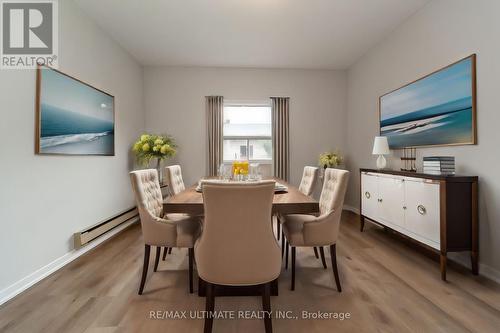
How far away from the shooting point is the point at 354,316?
64.3 inches

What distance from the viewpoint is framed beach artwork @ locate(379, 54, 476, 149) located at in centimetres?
230

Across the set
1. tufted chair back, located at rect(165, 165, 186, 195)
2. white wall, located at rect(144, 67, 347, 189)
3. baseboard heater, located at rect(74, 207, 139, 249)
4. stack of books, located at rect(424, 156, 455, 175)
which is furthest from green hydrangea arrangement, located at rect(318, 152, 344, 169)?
baseboard heater, located at rect(74, 207, 139, 249)

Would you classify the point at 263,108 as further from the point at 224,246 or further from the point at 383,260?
the point at 224,246

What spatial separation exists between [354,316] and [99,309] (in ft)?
5.76

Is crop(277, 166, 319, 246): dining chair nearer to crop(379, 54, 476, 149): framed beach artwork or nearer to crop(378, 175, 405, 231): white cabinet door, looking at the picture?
crop(378, 175, 405, 231): white cabinet door

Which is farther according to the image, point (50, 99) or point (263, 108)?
point (263, 108)

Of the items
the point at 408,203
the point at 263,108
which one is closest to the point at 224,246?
the point at 408,203

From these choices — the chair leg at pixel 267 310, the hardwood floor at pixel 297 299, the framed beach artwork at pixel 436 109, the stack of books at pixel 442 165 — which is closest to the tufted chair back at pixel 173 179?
the hardwood floor at pixel 297 299

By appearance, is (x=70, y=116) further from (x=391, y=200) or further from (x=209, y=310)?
(x=391, y=200)

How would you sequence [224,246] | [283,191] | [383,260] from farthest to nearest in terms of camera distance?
[383,260] < [283,191] < [224,246]

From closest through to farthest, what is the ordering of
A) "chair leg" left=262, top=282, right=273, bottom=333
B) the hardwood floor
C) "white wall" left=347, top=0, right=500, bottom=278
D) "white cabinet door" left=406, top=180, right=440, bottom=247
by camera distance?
"chair leg" left=262, top=282, right=273, bottom=333 < the hardwood floor < "white wall" left=347, top=0, right=500, bottom=278 < "white cabinet door" left=406, top=180, right=440, bottom=247

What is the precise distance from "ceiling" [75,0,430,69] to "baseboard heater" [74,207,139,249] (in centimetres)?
254

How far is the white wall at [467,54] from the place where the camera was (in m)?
2.08

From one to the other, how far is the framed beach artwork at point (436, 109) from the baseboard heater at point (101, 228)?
3977mm
